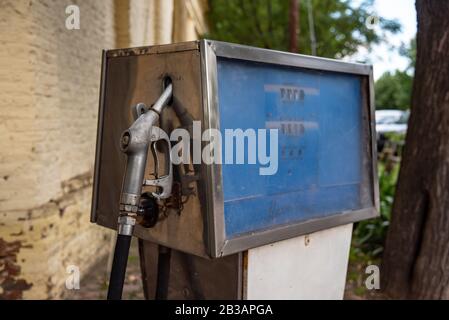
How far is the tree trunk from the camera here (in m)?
2.86

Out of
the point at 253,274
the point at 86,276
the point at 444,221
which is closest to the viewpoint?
the point at 253,274

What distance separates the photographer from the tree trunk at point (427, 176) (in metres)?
2.86

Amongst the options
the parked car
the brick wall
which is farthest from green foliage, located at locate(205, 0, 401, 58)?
the parked car

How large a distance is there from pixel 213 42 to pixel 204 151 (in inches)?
13.6

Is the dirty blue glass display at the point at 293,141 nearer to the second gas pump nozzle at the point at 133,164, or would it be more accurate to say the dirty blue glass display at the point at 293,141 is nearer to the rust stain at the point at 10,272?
the second gas pump nozzle at the point at 133,164

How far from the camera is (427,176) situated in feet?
9.79

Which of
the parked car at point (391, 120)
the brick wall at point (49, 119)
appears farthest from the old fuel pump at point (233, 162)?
the parked car at point (391, 120)

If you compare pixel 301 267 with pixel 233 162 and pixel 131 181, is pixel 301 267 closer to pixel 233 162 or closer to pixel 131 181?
pixel 233 162

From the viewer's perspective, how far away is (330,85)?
1969 mm

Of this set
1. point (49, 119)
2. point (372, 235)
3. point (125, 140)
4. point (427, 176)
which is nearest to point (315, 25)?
point (372, 235)

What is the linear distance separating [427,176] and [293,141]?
1.58 metres

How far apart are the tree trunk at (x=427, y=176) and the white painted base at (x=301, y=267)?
1.13m
